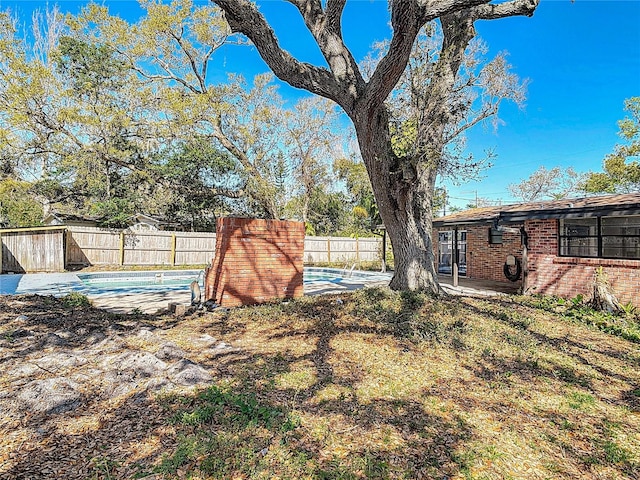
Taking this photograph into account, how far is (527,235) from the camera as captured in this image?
29.8 ft

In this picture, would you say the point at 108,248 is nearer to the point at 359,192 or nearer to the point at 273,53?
the point at 273,53

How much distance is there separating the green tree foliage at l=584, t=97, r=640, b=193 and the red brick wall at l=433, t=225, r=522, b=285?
13.3m

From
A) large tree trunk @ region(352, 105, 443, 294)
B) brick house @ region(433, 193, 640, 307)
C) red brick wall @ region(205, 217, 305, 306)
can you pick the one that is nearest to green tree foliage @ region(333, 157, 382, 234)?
brick house @ region(433, 193, 640, 307)

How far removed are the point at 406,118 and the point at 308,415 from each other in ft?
20.1

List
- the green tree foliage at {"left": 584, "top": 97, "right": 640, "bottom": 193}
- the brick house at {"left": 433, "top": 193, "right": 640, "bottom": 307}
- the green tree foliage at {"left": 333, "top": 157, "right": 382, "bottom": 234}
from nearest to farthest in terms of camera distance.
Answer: the brick house at {"left": 433, "top": 193, "right": 640, "bottom": 307} < the green tree foliage at {"left": 584, "top": 97, "right": 640, "bottom": 193} < the green tree foliage at {"left": 333, "top": 157, "right": 382, "bottom": 234}

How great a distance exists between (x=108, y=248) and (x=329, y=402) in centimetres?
1540

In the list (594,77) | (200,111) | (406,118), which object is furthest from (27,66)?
(594,77)

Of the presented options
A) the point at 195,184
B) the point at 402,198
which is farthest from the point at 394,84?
the point at 195,184

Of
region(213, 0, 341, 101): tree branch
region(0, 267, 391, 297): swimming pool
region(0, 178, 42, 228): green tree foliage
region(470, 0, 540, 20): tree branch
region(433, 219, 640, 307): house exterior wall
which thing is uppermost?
region(470, 0, 540, 20): tree branch

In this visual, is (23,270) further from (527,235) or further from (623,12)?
(623,12)

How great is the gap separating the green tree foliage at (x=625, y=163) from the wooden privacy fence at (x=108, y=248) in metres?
14.3

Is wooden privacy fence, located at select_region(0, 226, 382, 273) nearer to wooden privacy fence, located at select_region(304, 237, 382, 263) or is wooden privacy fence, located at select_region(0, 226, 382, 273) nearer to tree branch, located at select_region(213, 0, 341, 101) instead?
wooden privacy fence, located at select_region(304, 237, 382, 263)

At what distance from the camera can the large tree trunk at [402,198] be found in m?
5.70

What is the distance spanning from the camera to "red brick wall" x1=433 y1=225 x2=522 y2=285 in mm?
11648
